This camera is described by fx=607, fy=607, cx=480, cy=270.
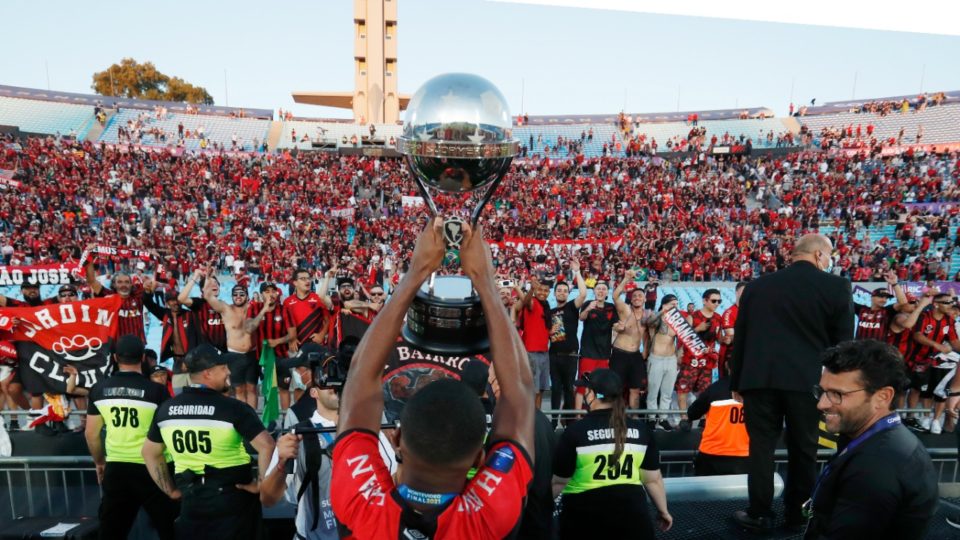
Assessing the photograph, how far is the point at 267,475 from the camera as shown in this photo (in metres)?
2.82

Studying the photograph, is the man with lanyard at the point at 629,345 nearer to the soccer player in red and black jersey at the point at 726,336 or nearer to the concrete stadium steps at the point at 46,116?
the soccer player in red and black jersey at the point at 726,336

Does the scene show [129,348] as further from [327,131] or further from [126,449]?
[327,131]

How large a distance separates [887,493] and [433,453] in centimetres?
143

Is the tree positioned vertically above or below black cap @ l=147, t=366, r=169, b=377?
above

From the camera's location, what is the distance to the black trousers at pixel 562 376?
274 inches

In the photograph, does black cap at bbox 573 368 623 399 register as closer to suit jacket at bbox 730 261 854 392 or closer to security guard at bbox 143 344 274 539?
suit jacket at bbox 730 261 854 392

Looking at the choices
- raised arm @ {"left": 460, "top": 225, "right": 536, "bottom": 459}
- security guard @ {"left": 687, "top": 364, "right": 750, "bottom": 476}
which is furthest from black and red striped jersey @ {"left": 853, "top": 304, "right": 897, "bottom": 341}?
raised arm @ {"left": 460, "top": 225, "right": 536, "bottom": 459}

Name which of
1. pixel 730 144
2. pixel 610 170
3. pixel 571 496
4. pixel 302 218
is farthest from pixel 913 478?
pixel 730 144

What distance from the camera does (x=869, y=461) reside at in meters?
1.86

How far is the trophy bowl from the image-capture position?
176 cm

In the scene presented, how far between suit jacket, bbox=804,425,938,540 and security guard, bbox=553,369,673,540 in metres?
1.15

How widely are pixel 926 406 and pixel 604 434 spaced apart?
6062 mm

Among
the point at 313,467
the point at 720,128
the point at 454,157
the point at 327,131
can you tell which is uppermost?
the point at 720,128

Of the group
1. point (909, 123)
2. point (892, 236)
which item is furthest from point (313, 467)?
point (909, 123)
